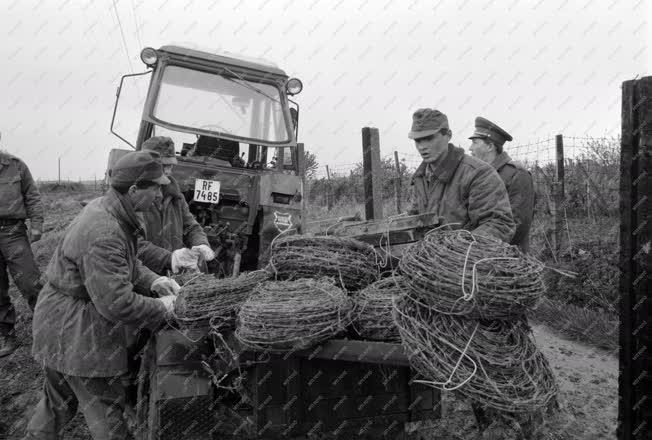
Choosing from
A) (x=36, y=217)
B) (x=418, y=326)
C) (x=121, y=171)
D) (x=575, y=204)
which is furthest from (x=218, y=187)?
(x=575, y=204)

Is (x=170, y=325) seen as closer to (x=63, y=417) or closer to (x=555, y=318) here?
(x=63, y=417)

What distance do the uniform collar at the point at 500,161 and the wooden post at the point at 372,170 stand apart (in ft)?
7.08

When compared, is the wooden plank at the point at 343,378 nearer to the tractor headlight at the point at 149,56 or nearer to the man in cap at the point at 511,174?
the man in cap at the point at 511,174

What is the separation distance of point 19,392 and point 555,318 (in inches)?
210

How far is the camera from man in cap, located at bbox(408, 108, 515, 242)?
3.04m

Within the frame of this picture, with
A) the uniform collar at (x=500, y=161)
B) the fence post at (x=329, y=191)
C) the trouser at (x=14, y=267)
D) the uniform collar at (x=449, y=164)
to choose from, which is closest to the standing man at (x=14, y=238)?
Answer: the trouser at (x=14, y=267)

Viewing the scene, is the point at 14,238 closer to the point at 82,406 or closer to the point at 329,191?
the point at 82,406

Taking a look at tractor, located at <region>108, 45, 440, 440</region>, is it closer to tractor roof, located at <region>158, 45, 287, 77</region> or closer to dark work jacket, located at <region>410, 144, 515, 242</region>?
tractor roof, located at <region>158, 45, 287, 77</region>

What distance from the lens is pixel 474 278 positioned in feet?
6.17

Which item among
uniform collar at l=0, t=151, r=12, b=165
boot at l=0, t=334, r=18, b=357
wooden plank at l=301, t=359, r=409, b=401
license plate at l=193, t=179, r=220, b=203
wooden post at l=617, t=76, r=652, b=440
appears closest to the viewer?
wooden post at l=617, t=76, r=652, b=440

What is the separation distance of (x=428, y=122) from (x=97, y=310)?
2173mm

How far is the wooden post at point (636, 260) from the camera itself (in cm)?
206

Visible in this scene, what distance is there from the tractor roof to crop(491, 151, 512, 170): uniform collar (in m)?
2.77

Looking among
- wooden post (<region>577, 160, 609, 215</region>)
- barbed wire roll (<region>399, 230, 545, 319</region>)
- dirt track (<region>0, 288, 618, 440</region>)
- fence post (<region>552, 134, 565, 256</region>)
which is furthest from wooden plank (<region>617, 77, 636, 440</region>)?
wooden post (<region>577, 160, 609, 215</region>)
